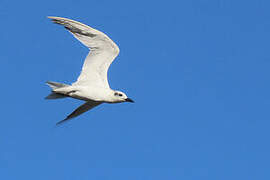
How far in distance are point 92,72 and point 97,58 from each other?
2.06ft

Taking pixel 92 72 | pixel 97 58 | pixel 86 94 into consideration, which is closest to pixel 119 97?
pixel 86 94

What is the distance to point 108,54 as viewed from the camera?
29969mm

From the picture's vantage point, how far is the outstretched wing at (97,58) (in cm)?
2944

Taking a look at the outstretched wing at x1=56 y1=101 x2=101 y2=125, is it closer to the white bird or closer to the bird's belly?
the white bird

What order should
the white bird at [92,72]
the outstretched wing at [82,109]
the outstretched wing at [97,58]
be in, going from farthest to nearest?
the outstretched wing at [82,109], the outstretched wing at [97,58], the white bird at [92,72]

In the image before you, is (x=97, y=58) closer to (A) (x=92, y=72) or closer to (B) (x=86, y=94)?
(A) (x=92, y=72)

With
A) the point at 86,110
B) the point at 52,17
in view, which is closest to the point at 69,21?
the point at 52,17

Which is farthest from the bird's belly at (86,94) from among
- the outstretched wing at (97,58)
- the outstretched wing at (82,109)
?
the outstretched wing at (82,109)

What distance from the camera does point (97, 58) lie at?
29922 millimetres

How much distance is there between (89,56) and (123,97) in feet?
7.40

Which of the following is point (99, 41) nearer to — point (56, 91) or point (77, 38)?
point (77, 38)

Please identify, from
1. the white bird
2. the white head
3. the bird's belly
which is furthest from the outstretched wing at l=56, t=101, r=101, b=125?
the bird's belly

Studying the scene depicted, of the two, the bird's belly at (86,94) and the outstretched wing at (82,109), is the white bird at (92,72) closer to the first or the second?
the bird's belly at (86,94)

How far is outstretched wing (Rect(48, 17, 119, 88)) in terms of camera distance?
96.6ft
